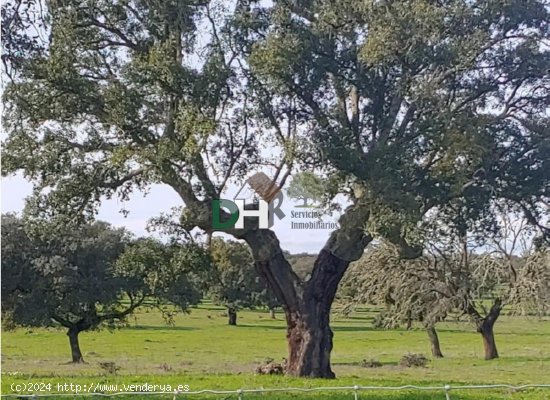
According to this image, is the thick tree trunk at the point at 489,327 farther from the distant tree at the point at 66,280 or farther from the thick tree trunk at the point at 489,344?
the distant tree at the point at 66,280

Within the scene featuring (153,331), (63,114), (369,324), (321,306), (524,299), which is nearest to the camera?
(63,114)

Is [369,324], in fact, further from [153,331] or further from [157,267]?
[157,267]

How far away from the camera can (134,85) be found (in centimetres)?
1273

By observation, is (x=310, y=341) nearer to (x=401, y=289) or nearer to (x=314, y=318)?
(x=314, y=318)

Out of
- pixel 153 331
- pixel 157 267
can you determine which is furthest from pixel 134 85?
pixel 153 331

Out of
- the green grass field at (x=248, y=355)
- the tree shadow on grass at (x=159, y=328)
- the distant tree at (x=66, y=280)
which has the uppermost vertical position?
the distant tree at (x=66, y=280)

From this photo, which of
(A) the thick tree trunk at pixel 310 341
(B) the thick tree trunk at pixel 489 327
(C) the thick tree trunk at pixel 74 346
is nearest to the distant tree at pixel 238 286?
(A) the thick tree trunk at pixel 310 341

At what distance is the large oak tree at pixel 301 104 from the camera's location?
40.6 ft

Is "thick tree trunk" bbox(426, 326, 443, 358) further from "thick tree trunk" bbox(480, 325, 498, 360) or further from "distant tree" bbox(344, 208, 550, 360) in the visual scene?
"thick tree trunk" bbox(480, 325, 498, 360)

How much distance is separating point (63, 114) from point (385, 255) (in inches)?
738

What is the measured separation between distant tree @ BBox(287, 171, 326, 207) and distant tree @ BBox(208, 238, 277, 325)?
4.04 meters

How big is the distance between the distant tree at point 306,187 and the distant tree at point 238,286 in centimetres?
404

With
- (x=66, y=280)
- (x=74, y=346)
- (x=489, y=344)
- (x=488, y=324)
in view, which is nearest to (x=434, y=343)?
(x=489, y=344)

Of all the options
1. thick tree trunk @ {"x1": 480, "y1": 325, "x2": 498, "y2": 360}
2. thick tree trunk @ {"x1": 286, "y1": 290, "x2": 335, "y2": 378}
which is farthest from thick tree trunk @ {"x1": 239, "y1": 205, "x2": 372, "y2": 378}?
thick tree trunk @ {"x1": 480, "y1": 325, "x2": 498, "y2": 360}
